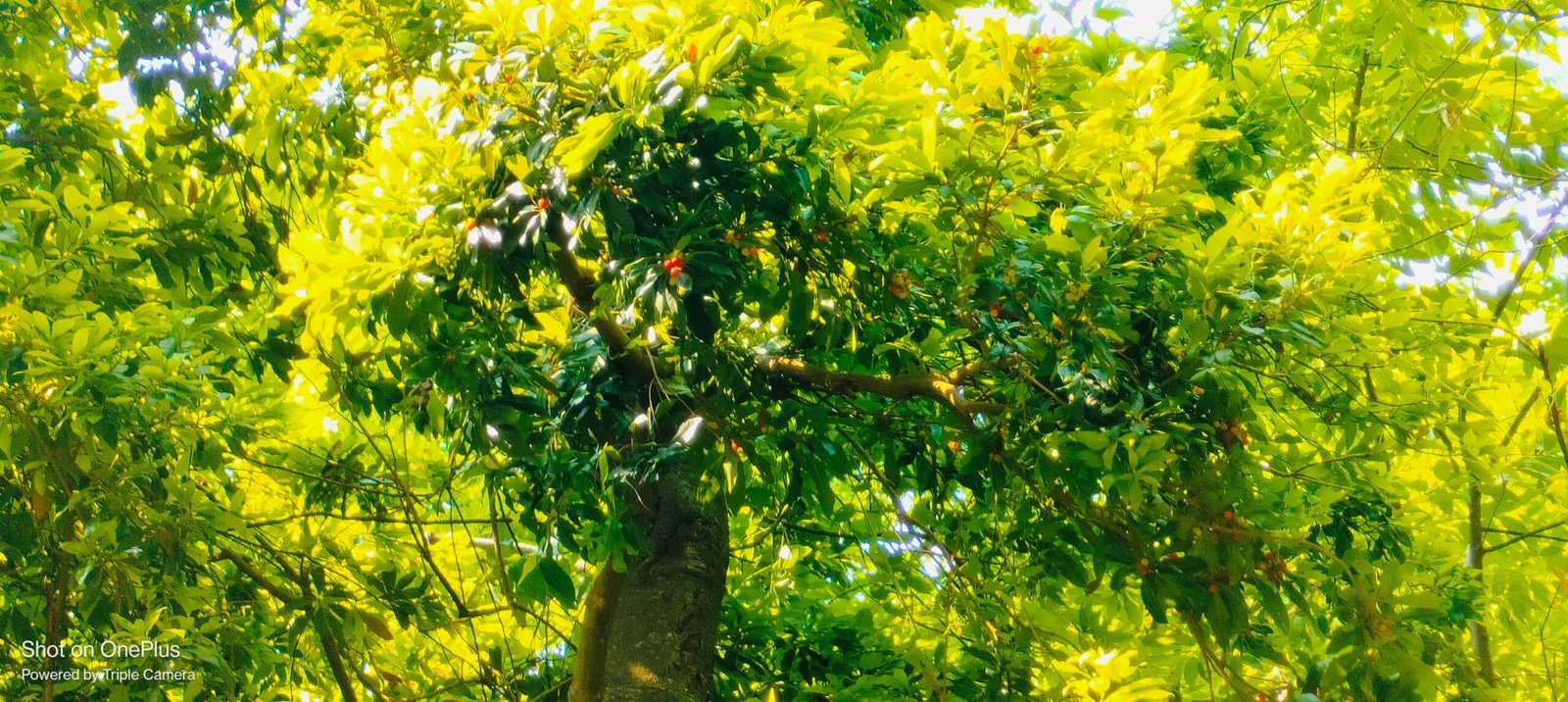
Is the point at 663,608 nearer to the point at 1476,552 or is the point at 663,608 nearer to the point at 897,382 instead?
the point at 897,382

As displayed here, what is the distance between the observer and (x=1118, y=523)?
2.67 m

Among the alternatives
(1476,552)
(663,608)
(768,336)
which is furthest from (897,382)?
(1476,552)

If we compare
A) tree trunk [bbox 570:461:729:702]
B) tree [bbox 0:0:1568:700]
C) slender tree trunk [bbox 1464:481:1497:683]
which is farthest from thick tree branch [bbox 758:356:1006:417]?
slender tree trunk [bbox 1464:481:1497:683]

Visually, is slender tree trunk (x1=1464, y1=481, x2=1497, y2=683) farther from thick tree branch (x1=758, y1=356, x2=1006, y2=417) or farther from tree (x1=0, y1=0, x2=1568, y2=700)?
thick tree branch (x1=758, y1=356, x2=1006, y2=417)

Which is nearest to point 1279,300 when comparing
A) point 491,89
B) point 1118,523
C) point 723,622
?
point 1118,523

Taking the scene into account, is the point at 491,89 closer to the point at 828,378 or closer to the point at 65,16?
the point at 828,378

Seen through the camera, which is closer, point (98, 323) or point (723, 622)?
point (98, 323)

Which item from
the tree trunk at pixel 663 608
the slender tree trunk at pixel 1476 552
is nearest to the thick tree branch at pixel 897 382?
the tree trunk at pixel 663 608

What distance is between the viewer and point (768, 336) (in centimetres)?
312

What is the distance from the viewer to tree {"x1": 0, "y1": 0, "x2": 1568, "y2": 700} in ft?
7.48

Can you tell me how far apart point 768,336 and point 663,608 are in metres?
0.76

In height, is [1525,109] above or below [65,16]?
below

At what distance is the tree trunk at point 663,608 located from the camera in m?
2.88

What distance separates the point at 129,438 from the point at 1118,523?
2366 millimetres
